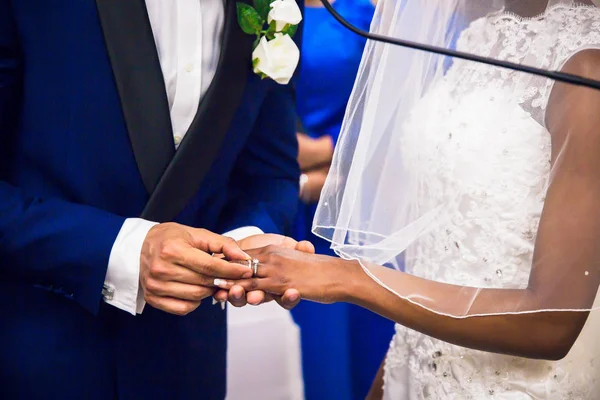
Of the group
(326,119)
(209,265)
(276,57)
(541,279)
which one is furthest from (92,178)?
(326,119)

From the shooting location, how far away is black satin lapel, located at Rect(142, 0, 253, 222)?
0.98 m

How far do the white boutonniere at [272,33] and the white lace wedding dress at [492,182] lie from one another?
0.66 feet

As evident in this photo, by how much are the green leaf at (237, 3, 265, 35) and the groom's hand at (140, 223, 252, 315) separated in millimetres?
298

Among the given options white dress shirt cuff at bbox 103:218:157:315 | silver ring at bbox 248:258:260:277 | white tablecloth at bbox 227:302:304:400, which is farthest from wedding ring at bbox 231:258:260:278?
white tablecloth at bbox 227:302:304:400

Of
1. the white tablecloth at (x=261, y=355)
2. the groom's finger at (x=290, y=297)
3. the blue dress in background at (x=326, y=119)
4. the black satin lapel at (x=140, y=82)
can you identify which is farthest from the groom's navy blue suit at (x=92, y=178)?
the blue dress in background at (x=326, y=119)

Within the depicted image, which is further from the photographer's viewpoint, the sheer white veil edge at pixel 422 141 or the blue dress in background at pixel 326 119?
the blue dress in background at pixel 326 119

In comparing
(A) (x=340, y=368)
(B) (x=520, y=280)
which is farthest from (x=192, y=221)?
(A) (x=340, y=368)

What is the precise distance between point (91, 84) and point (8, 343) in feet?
1.21

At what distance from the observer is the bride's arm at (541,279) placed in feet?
2.69

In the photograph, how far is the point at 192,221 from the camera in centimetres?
109

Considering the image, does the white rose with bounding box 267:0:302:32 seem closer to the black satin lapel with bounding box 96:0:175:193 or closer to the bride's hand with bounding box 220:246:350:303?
the black satin lapel with bounding box 96:0:175:193

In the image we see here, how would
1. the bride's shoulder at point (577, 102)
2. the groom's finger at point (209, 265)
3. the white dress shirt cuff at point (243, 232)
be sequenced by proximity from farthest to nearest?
the white dress shirt cuff at point (243, 232) < the groom's finger at point (209, 265) < the bride's shoulder at point (577, 102)

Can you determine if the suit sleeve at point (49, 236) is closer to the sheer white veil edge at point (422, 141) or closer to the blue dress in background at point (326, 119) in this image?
the sheer white veil edge at point (422, 141)

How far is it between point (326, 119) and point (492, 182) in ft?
2.26
